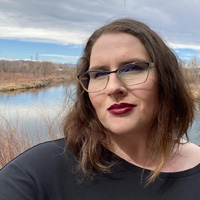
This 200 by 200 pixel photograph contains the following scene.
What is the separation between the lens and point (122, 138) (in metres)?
0.98

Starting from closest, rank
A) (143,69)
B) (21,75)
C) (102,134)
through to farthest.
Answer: (143,69)
(102,134)
(21,75)

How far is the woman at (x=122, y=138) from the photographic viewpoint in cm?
83

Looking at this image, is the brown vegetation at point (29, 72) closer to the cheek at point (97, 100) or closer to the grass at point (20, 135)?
the grass at point (20, 135)

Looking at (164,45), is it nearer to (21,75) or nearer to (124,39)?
(124,39)

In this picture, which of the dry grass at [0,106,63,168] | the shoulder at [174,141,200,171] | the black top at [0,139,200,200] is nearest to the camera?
the black top at [0,139,200,200]

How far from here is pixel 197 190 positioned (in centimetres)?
90

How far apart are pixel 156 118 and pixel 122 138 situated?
6.0 inches

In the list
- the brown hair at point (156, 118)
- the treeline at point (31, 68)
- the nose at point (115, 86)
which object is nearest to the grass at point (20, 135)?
the brown hair at point (156, 118)

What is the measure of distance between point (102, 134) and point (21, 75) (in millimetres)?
26612

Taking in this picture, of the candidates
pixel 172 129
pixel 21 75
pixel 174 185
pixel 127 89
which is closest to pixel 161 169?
pixel 174 185

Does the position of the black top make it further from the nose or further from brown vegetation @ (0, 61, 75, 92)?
brown vegetation @ (0, 61, 75, 92)

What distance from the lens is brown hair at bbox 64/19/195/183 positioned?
3.09 ft

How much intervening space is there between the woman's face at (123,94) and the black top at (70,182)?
144mm

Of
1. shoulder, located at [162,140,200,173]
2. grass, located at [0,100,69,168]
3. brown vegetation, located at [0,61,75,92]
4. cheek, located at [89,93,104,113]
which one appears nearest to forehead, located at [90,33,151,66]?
cheek, located at [89,93,104,113]
